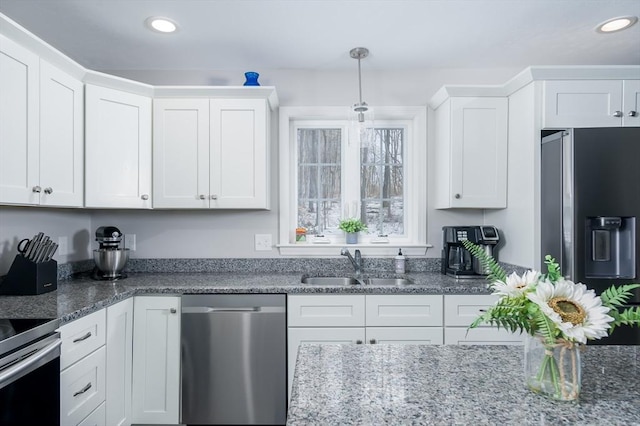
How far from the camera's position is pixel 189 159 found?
2.50 meters

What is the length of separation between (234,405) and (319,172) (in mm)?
1735

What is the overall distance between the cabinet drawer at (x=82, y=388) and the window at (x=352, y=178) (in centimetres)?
149

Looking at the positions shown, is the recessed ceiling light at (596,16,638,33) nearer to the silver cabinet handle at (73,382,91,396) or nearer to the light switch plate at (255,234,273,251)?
the light switch plate at (255,234,273,251)

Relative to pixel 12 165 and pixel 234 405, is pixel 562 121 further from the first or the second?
pixel 12 165

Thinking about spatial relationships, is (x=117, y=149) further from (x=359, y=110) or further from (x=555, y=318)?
(x=555, y=318)

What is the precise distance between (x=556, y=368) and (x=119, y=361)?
6.78 ft

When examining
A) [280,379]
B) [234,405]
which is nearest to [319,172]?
[280,379]

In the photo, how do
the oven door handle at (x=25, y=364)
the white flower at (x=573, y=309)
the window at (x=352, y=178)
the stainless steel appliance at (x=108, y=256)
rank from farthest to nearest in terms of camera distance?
1. the window at (x=352, y=178)
2. the stainless steel appliance at (x=108, y=256)
3. the oven door handle at (x=25, y=364)
4. the white flower at (x=573, y=309)

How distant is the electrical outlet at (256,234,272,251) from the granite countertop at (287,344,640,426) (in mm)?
1669

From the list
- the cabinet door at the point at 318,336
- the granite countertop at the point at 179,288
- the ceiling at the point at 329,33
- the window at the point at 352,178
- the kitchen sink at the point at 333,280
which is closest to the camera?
the granite countertop at the point at 179,288

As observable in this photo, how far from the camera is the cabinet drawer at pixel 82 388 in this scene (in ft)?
5.12

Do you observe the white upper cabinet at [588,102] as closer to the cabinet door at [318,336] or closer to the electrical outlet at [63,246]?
the cabinet door at [318,336]

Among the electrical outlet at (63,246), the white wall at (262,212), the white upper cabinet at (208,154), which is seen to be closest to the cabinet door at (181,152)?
the white upper cabinet at (208,154)

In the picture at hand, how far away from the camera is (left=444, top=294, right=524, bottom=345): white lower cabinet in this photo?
87.8 inches
